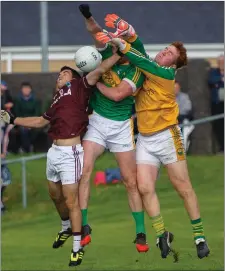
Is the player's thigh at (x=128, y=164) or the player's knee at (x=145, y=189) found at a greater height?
the player's thigh at (x=128, y=164)

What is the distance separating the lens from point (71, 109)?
51.6 ft

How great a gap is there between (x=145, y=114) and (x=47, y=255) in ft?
27.1

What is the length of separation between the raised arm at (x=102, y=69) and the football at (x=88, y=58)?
11 centimetres

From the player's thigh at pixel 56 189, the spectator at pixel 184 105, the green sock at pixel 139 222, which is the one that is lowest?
the green sock at pixel 139 222

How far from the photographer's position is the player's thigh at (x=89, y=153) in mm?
16000

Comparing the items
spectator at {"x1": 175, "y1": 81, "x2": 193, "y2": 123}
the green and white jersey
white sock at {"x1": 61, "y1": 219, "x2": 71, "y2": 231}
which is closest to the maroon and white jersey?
the green and white jersey

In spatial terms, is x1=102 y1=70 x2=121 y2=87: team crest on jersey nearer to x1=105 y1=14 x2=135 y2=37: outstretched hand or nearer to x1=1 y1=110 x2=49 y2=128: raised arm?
x1=105 y1=14 x2=135 y2=37: outstretched hand

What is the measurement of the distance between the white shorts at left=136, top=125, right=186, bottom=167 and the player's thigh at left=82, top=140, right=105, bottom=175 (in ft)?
1.69

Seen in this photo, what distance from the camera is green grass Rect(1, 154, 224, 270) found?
22844 millimetres

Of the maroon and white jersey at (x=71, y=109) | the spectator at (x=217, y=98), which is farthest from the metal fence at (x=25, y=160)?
the maroon and white jersey at (x=71, y=109)

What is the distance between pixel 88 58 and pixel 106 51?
1.58 ft

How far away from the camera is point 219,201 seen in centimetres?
2730

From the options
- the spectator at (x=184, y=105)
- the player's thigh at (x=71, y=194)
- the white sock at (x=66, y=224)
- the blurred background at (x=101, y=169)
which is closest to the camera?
the player's thigh at (x=71, y=194)

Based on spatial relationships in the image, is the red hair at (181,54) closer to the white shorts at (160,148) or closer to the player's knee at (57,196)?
the white shorts at (160,148)
